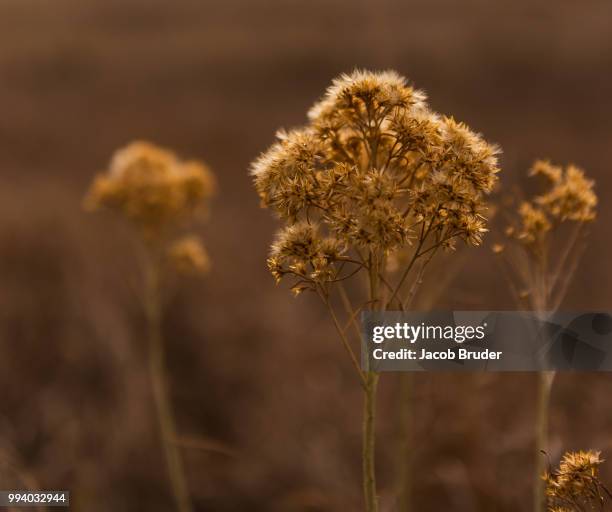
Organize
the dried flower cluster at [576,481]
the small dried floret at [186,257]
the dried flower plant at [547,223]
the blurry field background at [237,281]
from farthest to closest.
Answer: the blurry field background at [237,281], the small dried floret at [186,257], the dried flower plant at [547,223], the dried flower cluster at [576,481]

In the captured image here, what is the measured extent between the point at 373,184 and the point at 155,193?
2.47 metres

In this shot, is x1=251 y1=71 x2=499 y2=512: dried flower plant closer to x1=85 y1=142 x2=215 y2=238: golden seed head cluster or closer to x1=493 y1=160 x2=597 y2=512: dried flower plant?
x1=493 y1=160 x2=597 y2=512: dried flower plant

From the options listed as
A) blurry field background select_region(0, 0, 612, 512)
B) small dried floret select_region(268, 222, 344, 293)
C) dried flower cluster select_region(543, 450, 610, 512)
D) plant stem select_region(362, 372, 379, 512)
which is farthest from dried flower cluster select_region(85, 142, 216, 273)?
dried flower cluster select_region(543, 450, 610, 512)

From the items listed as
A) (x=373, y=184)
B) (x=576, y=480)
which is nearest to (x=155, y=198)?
(x=373, y=184)

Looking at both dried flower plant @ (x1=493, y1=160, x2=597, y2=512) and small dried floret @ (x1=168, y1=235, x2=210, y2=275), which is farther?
small dried floret @ (x1=168, y1=235, x2=210, y2=275)

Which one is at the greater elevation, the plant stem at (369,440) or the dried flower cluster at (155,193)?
the dried flower cluster at (155,193)

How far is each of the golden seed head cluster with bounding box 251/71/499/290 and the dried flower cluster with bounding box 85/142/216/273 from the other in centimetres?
216

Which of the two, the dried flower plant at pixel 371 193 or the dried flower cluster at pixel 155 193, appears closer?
the dried flower plant at pixel 371 193

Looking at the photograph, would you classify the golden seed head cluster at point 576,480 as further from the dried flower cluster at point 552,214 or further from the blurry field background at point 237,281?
the blurry field background at point 237,281

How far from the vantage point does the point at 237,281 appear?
27.1ft

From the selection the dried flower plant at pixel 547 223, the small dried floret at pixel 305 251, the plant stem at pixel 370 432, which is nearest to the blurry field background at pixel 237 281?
the dried flower plant at pixel 547 223

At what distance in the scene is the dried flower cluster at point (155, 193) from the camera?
158 inches

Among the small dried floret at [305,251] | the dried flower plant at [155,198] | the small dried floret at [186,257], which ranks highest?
the dried flower plant at [155,198]

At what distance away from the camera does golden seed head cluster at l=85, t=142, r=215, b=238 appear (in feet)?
13.1
